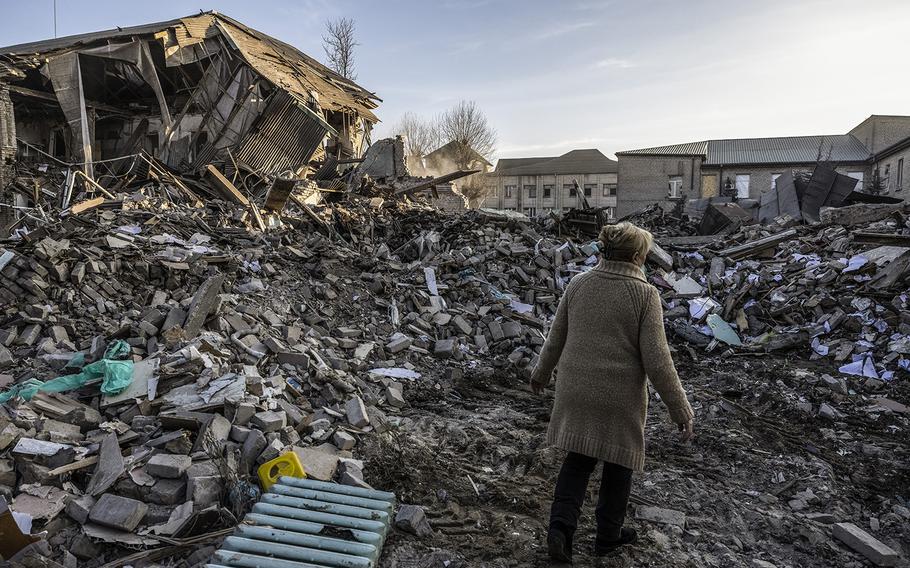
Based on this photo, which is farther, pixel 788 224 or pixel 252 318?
pixel 788 224

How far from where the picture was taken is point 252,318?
20.7ft

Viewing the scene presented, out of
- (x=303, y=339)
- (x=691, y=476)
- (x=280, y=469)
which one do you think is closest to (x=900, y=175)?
(x=691, y=476)

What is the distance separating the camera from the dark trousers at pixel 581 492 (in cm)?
299

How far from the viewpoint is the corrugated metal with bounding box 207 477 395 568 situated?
2.77m

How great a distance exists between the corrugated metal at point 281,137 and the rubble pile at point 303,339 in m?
3.20

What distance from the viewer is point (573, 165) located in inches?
1928

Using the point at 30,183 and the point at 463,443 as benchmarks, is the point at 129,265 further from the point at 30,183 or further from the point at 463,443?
the point at 30,183

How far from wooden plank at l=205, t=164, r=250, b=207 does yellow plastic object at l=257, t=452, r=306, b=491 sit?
10215mm

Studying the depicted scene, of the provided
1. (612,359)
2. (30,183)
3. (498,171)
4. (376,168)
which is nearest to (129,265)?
(612,359)

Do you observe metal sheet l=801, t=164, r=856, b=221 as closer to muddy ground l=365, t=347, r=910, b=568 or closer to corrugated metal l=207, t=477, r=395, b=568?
muddy ground l=365, t=347, r=910, b=568

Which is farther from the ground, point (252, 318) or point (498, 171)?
point (498, 171)

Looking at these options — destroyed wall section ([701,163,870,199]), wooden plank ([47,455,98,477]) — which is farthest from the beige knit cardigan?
destroyed wall section ([701,163,870,199])

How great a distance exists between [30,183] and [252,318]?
971cm

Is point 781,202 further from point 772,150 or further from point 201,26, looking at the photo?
point 772,150
